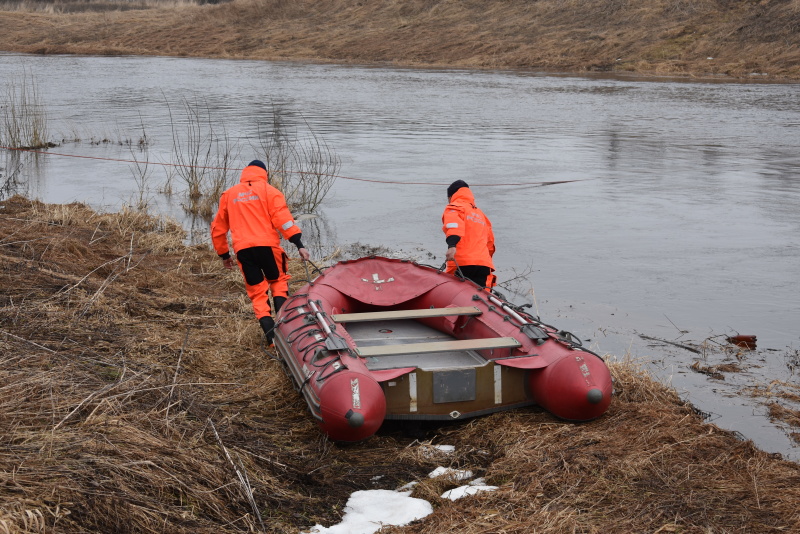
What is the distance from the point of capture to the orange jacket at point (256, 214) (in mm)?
6352

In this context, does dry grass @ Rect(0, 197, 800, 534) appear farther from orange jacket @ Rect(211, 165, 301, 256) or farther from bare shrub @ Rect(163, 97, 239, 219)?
bare shrub @ Rect(163, 97, 239, 219)

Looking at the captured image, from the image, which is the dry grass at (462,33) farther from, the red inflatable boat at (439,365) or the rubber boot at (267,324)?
the rubber boot at (267,324)

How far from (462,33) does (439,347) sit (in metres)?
41.4

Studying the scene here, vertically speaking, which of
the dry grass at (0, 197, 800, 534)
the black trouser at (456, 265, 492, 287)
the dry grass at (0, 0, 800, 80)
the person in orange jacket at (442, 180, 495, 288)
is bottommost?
the dry grass at (0, 197, 800, 534)

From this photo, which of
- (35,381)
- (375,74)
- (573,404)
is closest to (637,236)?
(573,404)

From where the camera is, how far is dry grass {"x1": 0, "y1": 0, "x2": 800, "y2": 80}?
3422 cm

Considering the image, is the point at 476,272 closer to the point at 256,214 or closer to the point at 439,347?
the point at 439,347

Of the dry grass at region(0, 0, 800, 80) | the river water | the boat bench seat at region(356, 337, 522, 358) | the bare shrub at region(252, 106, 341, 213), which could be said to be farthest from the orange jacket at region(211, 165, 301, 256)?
the dry grass at region(0, 0, 800, 80)

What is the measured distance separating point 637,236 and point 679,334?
3585 mm

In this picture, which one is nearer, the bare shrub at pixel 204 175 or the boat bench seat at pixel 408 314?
the boat bench seat at pixel 408 314

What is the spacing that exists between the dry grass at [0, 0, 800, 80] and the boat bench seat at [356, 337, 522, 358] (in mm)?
29076

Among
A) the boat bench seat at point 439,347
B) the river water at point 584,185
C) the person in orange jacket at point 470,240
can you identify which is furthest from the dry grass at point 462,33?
the boat bench seat at point 439,347

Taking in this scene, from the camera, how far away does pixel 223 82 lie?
32.0 meters

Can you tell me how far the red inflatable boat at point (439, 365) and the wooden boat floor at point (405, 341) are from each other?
0.01 meters
